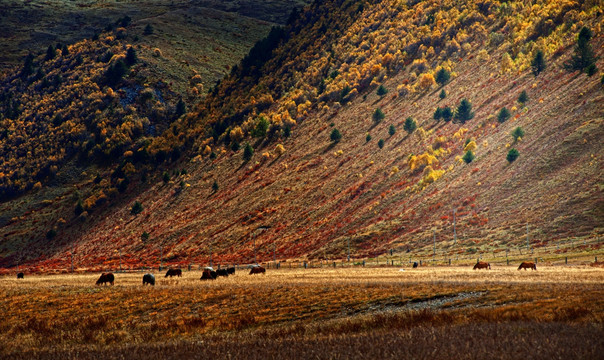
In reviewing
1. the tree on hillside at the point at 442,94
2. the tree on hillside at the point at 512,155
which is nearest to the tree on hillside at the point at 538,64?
the tree on hillside at the point at 442,94

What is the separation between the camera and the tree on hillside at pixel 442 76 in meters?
141

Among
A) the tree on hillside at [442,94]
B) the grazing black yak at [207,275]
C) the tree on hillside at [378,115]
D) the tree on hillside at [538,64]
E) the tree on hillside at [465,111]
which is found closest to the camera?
the grazing black yak at [207,275]

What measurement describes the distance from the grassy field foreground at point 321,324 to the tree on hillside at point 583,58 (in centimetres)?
9292

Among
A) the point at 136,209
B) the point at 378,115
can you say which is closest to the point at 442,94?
the point at 378,115

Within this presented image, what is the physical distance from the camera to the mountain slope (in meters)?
96.2

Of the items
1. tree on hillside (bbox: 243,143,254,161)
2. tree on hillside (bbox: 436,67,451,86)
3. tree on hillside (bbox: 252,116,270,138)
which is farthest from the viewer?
tree on hillside (bbox: 252,116,270,138)

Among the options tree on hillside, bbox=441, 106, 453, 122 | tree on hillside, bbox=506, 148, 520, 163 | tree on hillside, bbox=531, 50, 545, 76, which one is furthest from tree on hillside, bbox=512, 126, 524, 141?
tree on hillside, bbox=441, 106, 453, 122

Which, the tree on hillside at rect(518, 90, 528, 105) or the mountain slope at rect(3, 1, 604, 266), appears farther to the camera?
the tree on hillside at rect(518, 90, 528, 105)

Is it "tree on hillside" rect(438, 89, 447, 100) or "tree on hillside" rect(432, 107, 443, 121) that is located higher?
"tree on hillside" rect(438, 89, 447, 100)

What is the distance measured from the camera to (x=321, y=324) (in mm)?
21375

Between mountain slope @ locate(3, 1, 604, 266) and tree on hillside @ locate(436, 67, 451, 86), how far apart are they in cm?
205

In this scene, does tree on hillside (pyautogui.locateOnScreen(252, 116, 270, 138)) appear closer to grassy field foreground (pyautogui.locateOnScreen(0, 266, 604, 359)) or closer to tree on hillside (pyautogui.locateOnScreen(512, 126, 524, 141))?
tree on hillside (pyautogui.locateOnScreen(512, 126, 524, 141))

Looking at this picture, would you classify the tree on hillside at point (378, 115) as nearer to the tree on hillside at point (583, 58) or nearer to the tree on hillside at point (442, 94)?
the tree on hillside at point (442, 94)

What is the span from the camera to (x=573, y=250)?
244 feet
